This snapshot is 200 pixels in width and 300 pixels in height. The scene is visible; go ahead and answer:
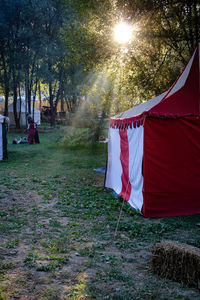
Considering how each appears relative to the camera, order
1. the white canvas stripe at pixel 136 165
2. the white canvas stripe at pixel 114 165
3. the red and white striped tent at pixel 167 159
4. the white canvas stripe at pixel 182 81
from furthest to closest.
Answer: the white canvas stripe at pixel 114 165 < the white canvas stripe at pixel 182 81 < the white canvas stripe at pixel 136 165 < the red and white striped tent at pixel 167 159

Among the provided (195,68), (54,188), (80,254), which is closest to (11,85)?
(54,188)

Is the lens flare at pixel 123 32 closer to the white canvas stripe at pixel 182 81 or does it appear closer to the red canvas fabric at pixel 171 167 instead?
the white canvas stripe at pixel 182 81

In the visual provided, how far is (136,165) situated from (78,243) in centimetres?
206

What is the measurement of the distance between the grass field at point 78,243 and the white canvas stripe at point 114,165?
9.7 inches

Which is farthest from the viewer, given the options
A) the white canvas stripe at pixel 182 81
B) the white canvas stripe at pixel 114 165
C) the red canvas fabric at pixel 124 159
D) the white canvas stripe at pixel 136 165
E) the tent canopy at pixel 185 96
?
the white canvas stripe at pixel 114 165

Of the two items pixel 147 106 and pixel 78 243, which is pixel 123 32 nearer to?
pixel 147 106

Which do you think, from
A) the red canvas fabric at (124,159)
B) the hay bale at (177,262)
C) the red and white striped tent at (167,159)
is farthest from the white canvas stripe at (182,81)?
the hay bale at (177,262)

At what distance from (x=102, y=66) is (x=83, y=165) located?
3594 millimetres

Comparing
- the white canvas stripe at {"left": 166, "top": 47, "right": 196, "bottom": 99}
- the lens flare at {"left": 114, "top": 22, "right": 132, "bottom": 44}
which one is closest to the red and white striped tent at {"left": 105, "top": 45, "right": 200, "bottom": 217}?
the white canvas stripe at {"left": 166, "top": 47, "right": 196, "bottom": 99}

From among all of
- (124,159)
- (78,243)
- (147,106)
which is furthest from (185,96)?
(78,243)

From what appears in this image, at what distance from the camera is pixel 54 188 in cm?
720

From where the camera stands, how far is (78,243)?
388 centimetres

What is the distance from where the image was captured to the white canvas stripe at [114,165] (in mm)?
6688

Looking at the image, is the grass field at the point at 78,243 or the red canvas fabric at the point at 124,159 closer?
the grass field at the point at 78,243
